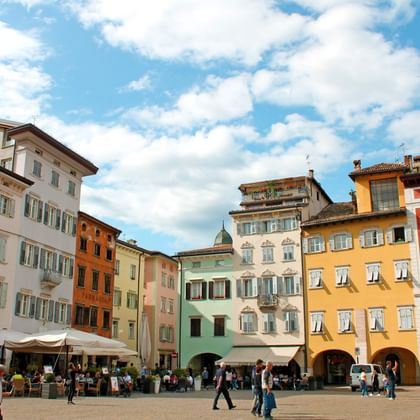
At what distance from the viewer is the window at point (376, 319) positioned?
42906 millimetres

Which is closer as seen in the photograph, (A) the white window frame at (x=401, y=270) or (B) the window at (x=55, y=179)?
(B) the window at (x=55, y=179)

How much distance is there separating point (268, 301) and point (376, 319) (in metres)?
8.66

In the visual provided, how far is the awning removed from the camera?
45250 millimetres

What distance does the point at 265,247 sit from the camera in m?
49.4

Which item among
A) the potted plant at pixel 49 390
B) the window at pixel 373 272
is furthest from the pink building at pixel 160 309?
the potted plant at pixel 49 390

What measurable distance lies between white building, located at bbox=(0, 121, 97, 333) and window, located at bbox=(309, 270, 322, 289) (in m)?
18.5

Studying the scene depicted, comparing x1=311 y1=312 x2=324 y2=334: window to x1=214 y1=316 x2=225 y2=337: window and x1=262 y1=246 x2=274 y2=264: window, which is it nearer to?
x1=262 y1=246 x2=274 y2=264: window

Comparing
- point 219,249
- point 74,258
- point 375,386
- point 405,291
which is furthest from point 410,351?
point 74,258

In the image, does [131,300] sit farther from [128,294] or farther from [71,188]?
[71,188]

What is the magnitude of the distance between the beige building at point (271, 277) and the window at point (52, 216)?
16.2m

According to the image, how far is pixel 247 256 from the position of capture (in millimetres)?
49969

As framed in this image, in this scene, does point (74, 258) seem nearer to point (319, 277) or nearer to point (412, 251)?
point (319, 277)

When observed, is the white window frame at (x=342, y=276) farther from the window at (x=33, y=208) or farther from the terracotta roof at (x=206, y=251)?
the window at (x=33, y=208)

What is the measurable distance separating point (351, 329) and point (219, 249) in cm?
1410
